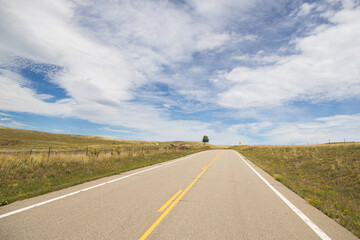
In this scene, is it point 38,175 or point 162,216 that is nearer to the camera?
point 162,216

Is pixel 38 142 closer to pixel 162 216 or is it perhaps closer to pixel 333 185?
pixel 162 216

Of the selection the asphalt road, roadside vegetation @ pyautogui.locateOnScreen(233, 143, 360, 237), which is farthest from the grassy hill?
the asphalt road

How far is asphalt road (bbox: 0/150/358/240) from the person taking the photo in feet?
13.2

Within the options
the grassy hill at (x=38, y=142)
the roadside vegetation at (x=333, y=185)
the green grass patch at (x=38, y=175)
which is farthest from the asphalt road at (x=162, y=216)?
the grassy hill at (x=38, y=142)

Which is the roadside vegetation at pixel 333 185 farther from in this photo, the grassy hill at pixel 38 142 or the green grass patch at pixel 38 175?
the grassy hill at pixel 38 142

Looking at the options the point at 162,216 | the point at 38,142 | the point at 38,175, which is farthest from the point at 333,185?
the point at 38,142

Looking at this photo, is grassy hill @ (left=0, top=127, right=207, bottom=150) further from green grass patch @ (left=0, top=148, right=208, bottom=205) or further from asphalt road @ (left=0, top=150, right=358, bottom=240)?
asphalt road @ (left=0, top=150, right=358, bottom=240)

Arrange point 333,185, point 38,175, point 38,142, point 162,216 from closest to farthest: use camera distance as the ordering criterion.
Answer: point 162,216 < point 38,175 < point 333,185 < point 38,142

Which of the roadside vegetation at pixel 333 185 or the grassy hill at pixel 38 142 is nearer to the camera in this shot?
the roadside vegetation at pixel 333 185

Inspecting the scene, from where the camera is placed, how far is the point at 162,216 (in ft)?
16.2

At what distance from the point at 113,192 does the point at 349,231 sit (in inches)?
264

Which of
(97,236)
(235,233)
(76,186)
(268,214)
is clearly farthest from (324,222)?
(76,186)

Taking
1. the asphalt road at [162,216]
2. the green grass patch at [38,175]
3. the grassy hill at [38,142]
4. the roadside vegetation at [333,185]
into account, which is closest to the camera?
the asphalt road at [162,216]

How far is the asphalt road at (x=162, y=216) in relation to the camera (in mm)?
4012
